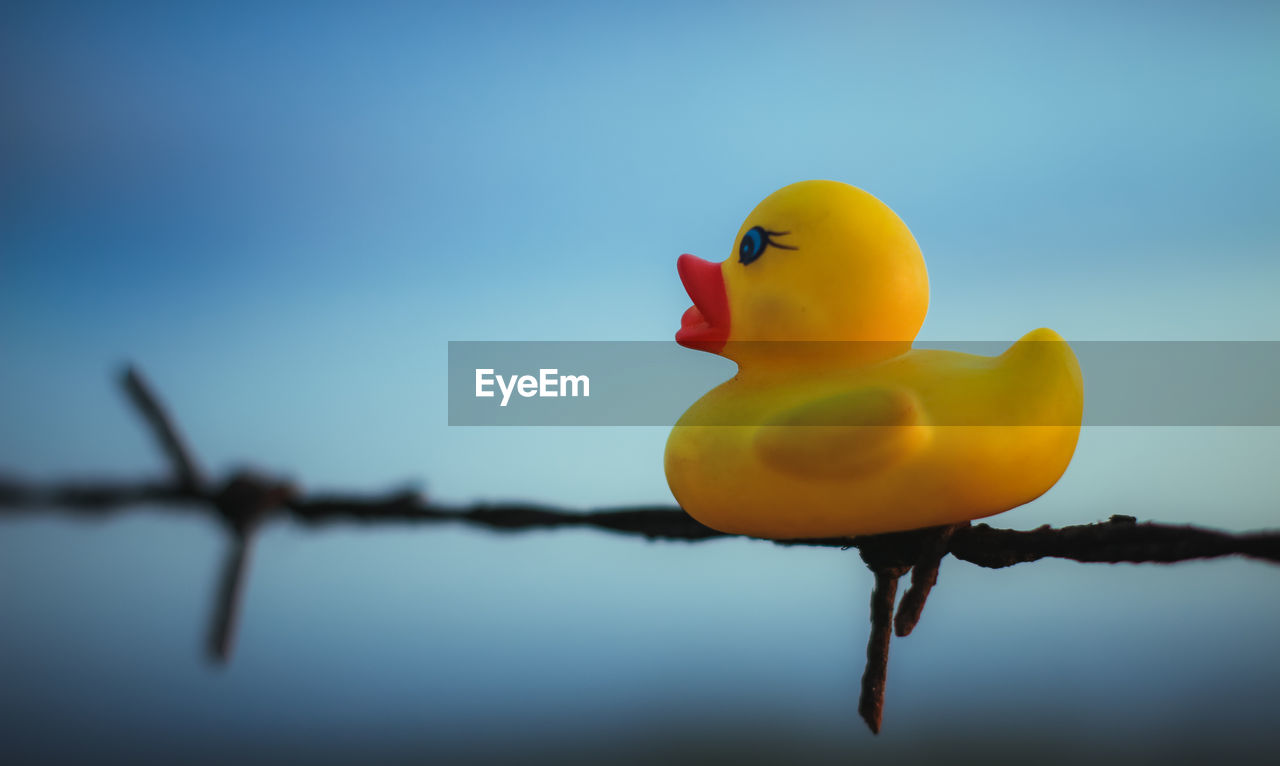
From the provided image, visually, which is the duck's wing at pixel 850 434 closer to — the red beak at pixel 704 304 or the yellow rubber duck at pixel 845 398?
the yellow rubber duck at pixel 845 398

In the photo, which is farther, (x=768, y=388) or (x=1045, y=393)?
(x=768, y=388)

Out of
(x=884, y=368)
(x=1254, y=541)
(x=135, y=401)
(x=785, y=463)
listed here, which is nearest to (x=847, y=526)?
(x=785, y=463)

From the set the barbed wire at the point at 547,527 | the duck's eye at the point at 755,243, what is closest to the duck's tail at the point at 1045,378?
the barbed wire at the point at 547,527

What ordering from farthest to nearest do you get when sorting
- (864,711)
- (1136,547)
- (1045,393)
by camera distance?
(864,711)
(1045,393)
(1136,547)

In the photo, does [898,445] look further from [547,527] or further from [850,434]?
[547,527]

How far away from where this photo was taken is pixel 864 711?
1.27 meters

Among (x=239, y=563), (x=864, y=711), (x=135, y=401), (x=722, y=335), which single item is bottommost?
(x=864, y=711)

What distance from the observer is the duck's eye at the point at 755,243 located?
1.37 metres

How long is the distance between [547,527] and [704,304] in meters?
0.48

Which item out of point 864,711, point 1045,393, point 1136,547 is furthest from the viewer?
point 864,711

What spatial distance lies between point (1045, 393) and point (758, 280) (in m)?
0.47

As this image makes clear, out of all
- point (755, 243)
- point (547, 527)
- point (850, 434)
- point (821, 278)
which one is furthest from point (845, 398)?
point (547, 527)

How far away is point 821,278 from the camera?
4.29ft

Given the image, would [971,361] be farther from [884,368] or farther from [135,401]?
[135,401]
